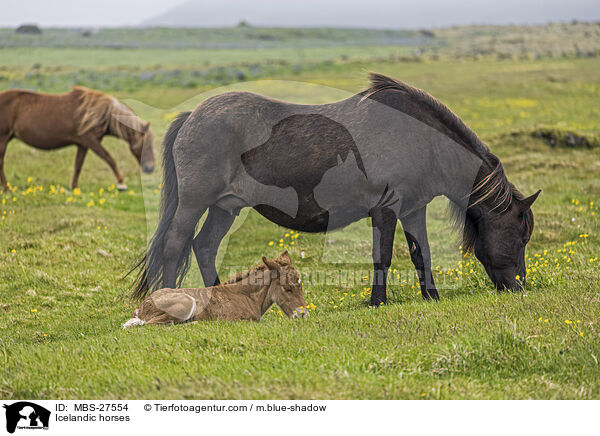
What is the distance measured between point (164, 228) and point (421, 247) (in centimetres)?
371

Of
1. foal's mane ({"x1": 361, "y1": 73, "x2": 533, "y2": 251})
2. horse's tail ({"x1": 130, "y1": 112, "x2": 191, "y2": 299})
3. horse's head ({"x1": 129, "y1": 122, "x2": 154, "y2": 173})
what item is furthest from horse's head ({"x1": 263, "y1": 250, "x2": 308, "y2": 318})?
horse's head ({"x1": 129, "y1": 122, "x2": 154, "y2": 173})

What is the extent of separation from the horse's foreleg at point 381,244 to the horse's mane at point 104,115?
38.0 feet

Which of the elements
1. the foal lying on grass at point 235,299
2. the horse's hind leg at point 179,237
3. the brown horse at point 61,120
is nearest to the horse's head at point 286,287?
the foal lying on grass at point 235,299

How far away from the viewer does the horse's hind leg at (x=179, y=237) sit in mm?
8383

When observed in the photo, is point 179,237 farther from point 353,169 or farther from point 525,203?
point 525,203

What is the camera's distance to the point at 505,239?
817 centimetres

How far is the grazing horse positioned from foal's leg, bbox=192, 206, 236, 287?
0.45 m

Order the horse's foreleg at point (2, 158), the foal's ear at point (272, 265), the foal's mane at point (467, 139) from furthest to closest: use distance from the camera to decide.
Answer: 1. the horse's foreleg at point (2, 158)
2. the foal's mane at point (467, 139)
3. the foal's ear at point (272, 265)

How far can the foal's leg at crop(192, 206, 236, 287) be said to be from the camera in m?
8.94

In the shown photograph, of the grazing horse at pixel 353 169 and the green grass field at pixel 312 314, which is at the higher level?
the grazing horse at pixel 353 169

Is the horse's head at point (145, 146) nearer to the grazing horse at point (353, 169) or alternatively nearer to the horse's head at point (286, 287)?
the grazing horse at point (353, 169)

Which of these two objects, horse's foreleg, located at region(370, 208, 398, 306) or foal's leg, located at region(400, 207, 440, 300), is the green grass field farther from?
horse's foreleg, located at region(370, 208, 398, 306)
